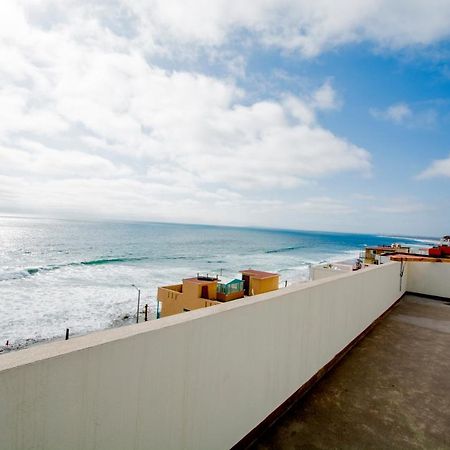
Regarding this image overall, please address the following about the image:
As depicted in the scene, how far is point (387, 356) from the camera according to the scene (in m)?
4.15

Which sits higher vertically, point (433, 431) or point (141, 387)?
point (141, 387)

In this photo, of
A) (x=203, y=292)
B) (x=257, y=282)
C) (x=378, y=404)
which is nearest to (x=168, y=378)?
(x=378, y=404)

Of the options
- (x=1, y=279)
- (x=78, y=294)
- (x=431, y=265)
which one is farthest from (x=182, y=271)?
(x=431, y=265)

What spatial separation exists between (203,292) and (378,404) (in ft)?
52.9

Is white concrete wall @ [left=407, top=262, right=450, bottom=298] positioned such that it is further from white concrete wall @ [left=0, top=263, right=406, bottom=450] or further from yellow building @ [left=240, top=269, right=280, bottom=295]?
yellow building @ [left=240, top=269, right=280, bottom=295]

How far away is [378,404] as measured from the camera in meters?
3.02

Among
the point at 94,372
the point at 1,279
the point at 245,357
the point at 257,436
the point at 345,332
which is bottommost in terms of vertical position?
the point at 1,279

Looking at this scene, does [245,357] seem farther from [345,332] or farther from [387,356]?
[387,356]

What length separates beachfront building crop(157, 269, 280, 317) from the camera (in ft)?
60.7

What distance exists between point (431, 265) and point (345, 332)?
5.57 m

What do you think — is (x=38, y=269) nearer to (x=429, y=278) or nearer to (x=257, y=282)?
(x=257, y=282)

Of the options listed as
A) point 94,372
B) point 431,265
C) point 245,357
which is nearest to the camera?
point 94,372

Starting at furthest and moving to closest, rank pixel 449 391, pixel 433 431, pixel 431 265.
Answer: pixel 431 265 → pixel 449 391 → pixel 433 431

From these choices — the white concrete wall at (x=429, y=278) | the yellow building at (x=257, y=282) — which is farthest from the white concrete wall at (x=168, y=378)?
the yellow building at (x=257, y=282)
